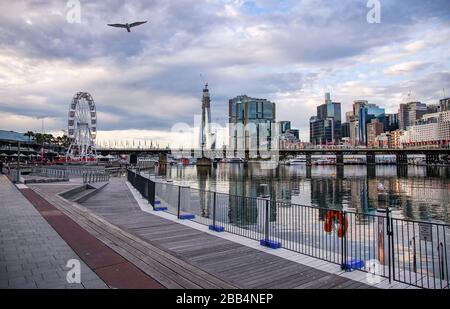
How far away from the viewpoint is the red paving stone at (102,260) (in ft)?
20.8

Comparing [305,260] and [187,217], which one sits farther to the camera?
[187,217]

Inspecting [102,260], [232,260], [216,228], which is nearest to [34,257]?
[102,260]

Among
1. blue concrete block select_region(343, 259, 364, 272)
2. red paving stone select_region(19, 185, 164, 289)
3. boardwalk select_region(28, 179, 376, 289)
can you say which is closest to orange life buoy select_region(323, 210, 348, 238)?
blue concrete block select_region(343, 259, 364, 272)

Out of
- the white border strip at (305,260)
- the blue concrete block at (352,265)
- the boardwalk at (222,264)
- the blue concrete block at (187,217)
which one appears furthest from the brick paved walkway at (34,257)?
the blue concrete block at (352,265)

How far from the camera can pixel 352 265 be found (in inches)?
298

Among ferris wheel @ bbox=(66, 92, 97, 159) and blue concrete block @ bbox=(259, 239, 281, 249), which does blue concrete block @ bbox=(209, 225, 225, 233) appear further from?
ferris wheel @ bbox=(66, 92, 97, 159)

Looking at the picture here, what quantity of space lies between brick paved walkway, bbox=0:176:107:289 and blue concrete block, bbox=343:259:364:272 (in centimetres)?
541

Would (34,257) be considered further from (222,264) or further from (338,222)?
(338,222)

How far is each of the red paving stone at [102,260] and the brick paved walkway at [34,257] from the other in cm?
17

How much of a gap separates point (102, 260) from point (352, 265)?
6065 mm

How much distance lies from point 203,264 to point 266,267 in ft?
5.14

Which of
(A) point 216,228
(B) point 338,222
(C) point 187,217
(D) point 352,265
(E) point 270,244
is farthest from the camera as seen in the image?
(C) point 187,217
